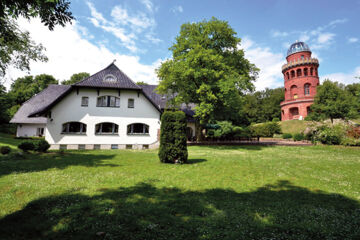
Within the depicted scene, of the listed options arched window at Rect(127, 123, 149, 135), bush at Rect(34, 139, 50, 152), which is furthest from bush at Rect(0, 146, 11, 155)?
arched window at Rect(127, 123, 149, 135)

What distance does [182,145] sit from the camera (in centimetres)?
1074

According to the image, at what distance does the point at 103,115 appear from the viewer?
20.3 meters

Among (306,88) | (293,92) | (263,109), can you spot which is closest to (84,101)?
(293,92)

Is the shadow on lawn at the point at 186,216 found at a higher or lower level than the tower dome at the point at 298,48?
lower

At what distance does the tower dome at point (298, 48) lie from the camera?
49.2 m

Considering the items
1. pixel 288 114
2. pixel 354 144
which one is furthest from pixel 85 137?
pixel 288 114

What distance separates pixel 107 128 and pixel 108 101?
3.29 metres

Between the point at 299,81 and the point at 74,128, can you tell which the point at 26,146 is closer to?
the point at 74,128

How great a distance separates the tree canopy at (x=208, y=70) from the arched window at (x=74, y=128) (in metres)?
10.4

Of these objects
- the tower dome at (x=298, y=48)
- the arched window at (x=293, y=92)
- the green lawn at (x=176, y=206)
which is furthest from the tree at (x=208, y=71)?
the tower dome at (x=298, y=48)

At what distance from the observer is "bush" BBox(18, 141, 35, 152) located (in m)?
12.9

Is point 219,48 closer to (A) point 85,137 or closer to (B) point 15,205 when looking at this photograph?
(A) point 85,137

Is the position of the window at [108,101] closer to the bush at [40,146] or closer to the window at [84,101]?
the window at [84,101]

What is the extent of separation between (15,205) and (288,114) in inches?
2256
